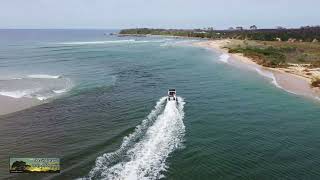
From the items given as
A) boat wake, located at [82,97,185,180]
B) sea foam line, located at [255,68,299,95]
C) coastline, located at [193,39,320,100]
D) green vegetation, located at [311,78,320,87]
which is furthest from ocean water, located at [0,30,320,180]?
green vegetation, located at [311,78,320,87]

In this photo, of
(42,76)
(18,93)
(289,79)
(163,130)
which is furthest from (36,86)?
(289,79)

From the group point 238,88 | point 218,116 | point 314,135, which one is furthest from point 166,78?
point 314,135

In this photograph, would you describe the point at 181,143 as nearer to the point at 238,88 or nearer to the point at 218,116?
the point at 218,116

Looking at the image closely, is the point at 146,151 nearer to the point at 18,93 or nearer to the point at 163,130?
the point at 163,130

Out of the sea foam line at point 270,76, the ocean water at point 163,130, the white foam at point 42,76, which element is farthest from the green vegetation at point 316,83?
the white foam at point 42,76

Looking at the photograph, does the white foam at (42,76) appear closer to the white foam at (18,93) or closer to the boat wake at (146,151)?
the white foam at (18,93)

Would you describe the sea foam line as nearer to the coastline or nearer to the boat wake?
the coastline

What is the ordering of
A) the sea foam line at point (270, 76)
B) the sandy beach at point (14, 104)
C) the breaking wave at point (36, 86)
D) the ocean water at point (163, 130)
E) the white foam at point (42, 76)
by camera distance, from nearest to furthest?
the ocean water at point (163, 130), the sandy beach at point (14, 104), the breaking wave at point (36, 86), the sea foam line at point (270, 76), the white foam at point (42, 76)
